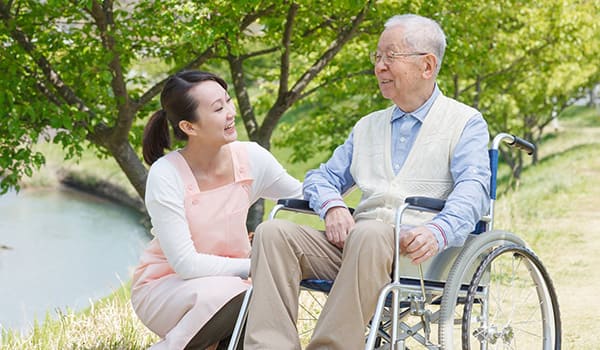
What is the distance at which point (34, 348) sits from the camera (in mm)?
4293

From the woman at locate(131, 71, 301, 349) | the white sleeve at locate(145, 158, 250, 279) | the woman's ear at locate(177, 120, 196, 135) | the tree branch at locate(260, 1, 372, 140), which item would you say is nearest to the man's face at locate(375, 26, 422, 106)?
the woman at locate(131, 71, 301, 349)

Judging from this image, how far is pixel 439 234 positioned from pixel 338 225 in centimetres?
34

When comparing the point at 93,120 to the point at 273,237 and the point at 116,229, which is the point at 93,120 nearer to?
the point at 273,237

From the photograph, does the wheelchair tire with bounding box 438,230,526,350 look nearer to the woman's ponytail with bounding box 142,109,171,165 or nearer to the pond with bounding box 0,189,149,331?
the woman's ponytail with bounding box 142,109,171,165

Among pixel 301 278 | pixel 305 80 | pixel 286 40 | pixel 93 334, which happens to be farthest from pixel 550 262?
pixel 301 278

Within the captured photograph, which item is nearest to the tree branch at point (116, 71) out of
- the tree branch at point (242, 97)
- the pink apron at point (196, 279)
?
the tree branch at point (242, 97)

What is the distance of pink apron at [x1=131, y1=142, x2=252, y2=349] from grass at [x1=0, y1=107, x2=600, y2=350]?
2.07 ft

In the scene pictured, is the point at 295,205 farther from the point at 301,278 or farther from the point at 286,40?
the point at 286,40

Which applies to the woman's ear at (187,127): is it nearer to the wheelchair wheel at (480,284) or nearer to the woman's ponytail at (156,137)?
the woman's ponytail at (156,137)

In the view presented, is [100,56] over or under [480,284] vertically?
over

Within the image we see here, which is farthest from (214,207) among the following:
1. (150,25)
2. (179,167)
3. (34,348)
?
(150,25)

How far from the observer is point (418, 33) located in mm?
2961

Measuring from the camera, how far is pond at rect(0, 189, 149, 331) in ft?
43.2

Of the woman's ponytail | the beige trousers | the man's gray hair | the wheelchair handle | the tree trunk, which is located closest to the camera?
the beige trousers
